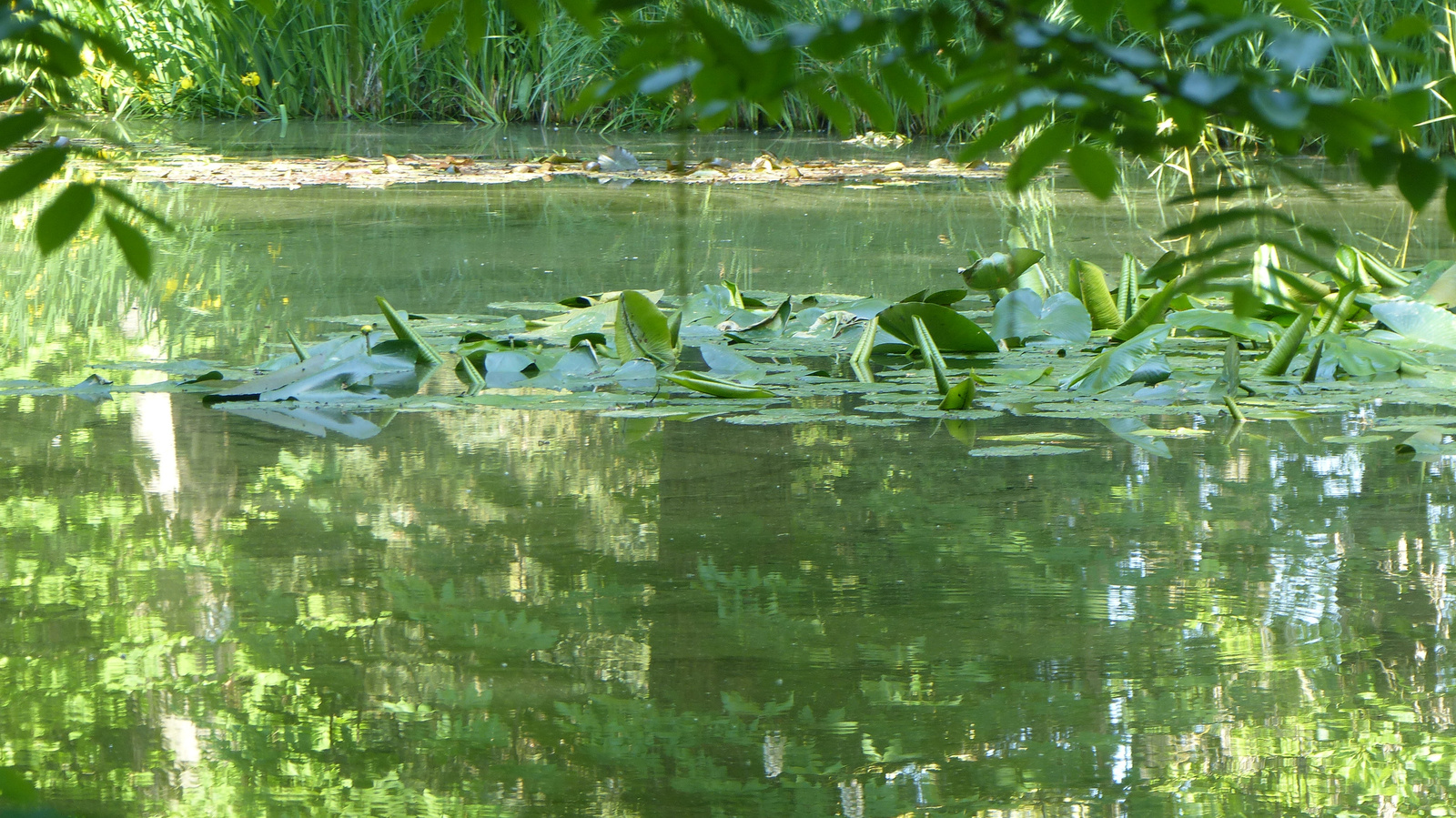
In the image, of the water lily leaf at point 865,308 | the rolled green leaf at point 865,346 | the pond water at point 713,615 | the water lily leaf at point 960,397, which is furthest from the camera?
the water lily leaf at point 865,308

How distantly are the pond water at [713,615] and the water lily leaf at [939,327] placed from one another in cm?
41

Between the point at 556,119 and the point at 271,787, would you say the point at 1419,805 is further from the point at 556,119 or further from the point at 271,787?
the point at 556,119

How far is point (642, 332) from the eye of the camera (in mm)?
2293

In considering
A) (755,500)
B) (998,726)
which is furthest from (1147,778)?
(755,500)

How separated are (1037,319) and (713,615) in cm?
140

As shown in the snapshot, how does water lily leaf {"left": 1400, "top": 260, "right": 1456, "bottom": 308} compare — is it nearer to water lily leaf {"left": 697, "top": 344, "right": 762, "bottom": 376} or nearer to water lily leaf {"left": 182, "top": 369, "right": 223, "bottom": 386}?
water lily leaf {"left": 697, "top": 344, "right": 762, "bottom": 376}

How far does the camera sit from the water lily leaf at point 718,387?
2092 millimetres

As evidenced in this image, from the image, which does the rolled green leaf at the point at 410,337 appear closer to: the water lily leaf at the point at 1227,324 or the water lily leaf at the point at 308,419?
the water lily leaf at the point at 308,419

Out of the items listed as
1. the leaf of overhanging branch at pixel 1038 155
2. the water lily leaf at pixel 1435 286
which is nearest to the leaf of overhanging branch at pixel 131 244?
the leaf of overhanging branch at pixel 1038 155

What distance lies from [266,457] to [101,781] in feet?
2.72

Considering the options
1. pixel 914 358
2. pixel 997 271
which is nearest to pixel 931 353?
pixel 914 358

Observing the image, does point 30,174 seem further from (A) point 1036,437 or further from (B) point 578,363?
(B) point 578,363

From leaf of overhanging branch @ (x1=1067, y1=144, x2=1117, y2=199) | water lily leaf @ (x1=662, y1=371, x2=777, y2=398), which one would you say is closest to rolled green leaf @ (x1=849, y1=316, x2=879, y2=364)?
water lily leaf @ (x1=662, y1=371, x2=777, y2=398)

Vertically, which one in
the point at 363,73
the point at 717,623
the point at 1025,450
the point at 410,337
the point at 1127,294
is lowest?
the point at 717,623
